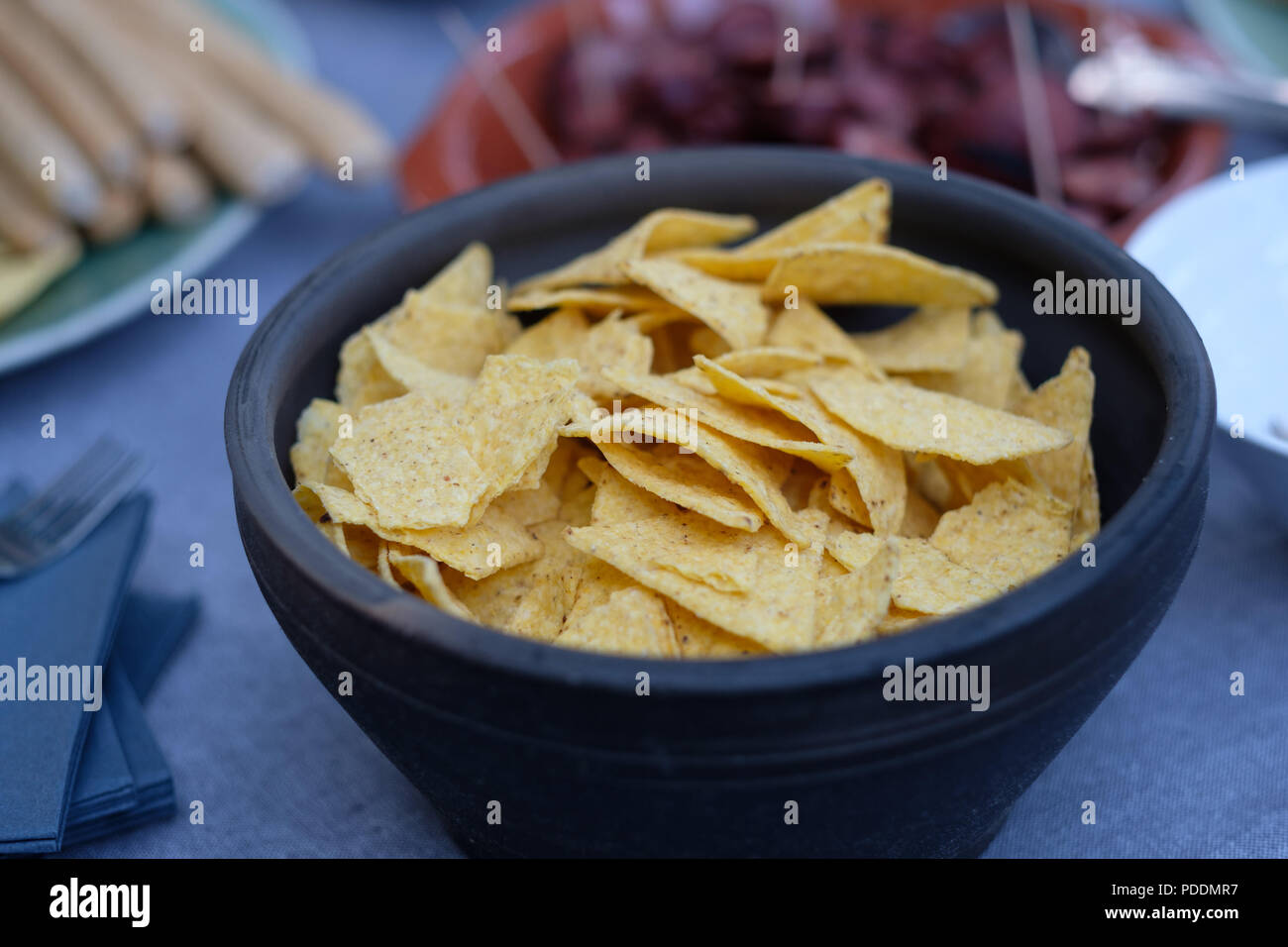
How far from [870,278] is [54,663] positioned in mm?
804

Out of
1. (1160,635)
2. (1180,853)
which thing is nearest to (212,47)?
(1160,635)

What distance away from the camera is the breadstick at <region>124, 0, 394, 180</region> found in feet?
5.54

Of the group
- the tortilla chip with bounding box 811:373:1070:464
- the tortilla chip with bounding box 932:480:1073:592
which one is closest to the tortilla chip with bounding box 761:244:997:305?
the tortilla chip with bounding box 811:373:1070:464

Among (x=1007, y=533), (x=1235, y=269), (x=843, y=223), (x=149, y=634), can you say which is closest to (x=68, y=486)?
(x=149, y=634)

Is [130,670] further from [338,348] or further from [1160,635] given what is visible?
[1160,635]

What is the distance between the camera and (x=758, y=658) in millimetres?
659

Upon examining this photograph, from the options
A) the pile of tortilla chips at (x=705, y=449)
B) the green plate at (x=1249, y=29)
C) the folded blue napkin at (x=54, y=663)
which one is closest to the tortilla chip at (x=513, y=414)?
the pile of tortilla chips at (x=705, y=449)

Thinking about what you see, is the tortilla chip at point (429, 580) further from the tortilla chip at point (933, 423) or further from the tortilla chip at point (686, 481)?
the tortilla chip at point (933, 423)

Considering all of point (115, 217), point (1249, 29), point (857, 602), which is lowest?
point (857, 602)

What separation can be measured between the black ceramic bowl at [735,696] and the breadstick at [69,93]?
805 mm

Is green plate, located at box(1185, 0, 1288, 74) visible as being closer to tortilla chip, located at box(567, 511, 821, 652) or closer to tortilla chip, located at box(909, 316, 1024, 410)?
tortilla chip, located at box(909, 316, 1024, 410)

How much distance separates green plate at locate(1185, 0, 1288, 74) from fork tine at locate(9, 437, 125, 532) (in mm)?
1694

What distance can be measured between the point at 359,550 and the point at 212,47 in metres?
1.24

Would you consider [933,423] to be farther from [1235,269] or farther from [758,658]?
[1235,269]
